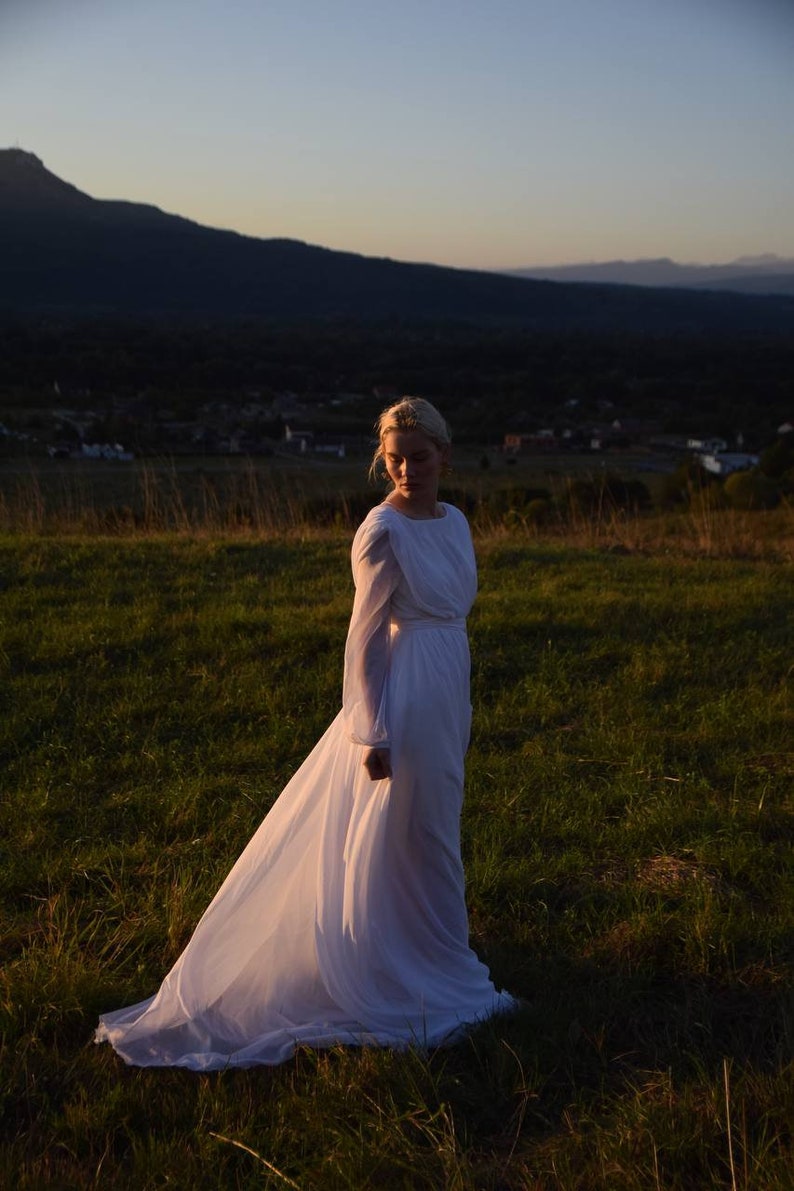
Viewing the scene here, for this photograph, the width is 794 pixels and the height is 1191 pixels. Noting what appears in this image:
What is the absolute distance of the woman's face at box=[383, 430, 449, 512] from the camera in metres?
3.24

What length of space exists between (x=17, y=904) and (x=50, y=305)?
109997 mm

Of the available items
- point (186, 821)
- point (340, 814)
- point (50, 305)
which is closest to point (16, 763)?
point (186, 821)

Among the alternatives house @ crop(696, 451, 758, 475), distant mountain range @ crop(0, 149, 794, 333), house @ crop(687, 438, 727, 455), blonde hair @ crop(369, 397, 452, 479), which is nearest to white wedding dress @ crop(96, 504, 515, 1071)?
blonde hair @ crop(369, 397, 452, 479)

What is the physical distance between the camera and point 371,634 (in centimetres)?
317

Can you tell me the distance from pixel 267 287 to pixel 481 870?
125235mm

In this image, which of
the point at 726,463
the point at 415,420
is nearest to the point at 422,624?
the point at 415,420

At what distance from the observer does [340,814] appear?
3285 millimetres

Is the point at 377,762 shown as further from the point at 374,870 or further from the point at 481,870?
the point at 481,870

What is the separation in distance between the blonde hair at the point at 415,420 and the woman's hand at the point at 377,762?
0.84 meters

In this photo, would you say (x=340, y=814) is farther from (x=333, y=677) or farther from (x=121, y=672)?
(x=121, y=672)

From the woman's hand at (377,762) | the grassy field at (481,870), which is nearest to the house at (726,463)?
the grassy field at (481,870)

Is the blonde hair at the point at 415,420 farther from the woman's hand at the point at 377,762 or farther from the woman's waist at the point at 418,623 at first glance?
the woman's hand at the point at 377,762

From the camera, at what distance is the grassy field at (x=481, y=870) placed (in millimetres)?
2727

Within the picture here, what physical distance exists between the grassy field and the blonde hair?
178 centimetres
